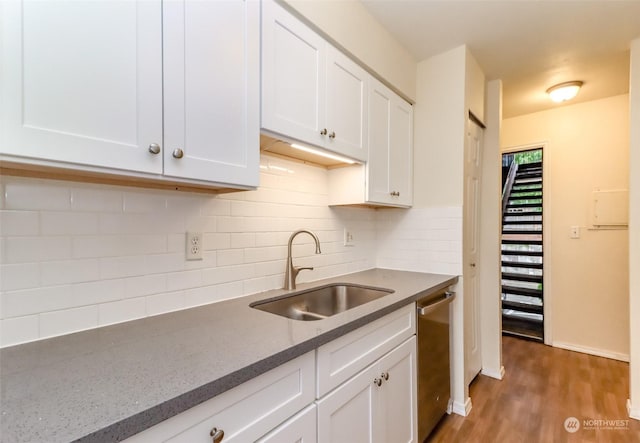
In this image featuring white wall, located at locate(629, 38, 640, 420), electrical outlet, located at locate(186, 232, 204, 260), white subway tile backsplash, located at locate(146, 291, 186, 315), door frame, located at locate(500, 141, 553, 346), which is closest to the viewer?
white subway tile backsplash, located at locate(146, 291, 186, 315)

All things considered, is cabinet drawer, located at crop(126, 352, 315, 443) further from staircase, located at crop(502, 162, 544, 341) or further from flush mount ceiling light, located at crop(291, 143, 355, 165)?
staircase, located at crop(502, 162, 544, 341)

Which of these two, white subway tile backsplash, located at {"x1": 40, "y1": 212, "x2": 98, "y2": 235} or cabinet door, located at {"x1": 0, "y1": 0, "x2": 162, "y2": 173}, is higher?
cabinet door, located at {"x1": 0, "y1": 0, "x2": 162, "y2": 173}

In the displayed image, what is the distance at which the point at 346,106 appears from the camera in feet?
5.47

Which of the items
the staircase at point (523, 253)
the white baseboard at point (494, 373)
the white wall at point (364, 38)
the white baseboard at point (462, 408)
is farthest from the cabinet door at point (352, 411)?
the staircase at point (523, 253)

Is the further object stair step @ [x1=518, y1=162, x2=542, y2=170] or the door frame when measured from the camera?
→ stair step @ [x1=518, y1=162, x2=542, y2=170]

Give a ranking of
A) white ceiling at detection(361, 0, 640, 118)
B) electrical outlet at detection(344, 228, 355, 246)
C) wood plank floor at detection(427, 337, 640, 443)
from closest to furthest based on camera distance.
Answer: white ceiling at detection(361, 0, 640, 118), wood plank floor at detection(427, 337, 640, 443), electrical outlet at detection(344, 228, 355, 246)

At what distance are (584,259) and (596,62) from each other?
70.9 inches

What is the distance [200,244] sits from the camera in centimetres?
131

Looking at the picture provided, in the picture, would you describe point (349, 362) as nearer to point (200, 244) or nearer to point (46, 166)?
point (200, 244)

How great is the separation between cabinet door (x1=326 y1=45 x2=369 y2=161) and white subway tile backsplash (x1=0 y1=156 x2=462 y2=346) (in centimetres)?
30

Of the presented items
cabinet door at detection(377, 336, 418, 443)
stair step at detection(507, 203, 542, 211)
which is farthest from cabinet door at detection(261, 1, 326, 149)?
stair step at detection(507, 203, 542, 211)

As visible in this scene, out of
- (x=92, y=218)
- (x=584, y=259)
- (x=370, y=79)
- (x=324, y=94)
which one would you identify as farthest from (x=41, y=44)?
(x=584, y=259)

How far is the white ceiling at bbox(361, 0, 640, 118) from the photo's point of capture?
1756 mm

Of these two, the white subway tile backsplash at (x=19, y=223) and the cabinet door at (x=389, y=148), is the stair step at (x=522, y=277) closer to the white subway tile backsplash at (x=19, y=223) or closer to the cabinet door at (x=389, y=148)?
the cabinet door at (x=389, y=148)
